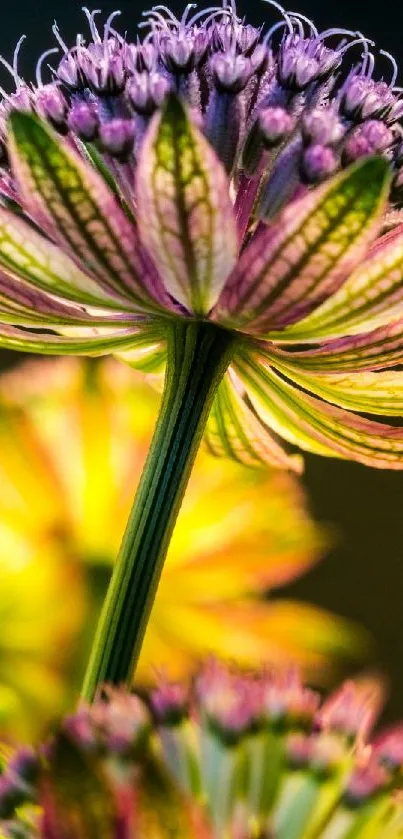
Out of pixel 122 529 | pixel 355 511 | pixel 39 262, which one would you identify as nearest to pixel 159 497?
pixel 39 262

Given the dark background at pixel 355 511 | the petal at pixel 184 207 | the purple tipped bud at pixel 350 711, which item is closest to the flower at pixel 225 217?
the petal at pixel 184 207

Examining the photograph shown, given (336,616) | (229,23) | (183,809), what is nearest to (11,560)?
(336,616)

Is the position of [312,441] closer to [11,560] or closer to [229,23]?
[229,23]

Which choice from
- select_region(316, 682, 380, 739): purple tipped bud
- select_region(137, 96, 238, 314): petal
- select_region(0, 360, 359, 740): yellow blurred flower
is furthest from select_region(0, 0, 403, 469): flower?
select_region(0, 360, 359, 740): yellow blurred flower

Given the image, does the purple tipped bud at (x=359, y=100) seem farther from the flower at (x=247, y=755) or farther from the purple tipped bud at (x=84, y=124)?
the flower at (x=247, y=755)

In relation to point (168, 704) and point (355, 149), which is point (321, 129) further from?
point (168, 704)

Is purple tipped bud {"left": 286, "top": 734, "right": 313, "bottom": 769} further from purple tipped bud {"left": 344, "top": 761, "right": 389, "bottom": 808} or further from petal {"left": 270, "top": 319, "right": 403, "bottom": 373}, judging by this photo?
petal {"left": 270, "top": 319, "right": 403, "bottom": 373}
